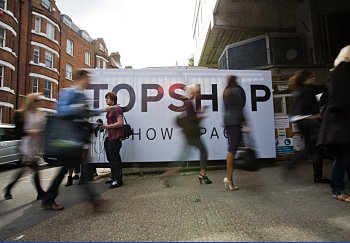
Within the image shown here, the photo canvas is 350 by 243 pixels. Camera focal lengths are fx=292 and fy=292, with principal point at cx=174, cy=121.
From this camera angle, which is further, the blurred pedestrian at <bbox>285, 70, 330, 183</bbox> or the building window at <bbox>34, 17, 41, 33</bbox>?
the building window at <bbox>34, 17, 41, 33</bbox>

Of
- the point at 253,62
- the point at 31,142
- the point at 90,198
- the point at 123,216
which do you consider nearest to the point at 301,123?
the point at 123,216

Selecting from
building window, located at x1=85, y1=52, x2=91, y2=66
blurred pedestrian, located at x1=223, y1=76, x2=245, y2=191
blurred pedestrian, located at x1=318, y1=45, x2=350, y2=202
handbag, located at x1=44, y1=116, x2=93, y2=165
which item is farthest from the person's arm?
building window, located at x1=85, y1=52, x2=91, y2=66

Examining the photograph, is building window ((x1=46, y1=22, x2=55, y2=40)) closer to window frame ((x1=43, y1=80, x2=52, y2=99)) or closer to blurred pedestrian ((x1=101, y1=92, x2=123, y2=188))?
window frame ((x1=43, y1=80, x2=52, y2=99))

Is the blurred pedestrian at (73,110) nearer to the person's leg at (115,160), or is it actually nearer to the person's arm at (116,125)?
the person's arm at (116,125)

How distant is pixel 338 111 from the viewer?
2.82m

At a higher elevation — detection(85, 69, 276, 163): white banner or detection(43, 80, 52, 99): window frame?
detection(43, 80, 52, 99): window frame

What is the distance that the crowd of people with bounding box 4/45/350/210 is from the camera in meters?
2.85

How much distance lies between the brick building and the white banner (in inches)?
593

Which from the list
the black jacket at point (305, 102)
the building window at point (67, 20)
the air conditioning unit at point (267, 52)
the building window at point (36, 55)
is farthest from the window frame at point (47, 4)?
the black jacket at point (305, 102)

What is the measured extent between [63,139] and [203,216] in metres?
1.89

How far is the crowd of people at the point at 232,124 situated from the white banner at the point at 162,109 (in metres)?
1.26

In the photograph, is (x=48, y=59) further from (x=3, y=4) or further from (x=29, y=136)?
(x=29, y=136)

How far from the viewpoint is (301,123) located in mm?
3594

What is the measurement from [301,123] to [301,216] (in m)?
1.10
